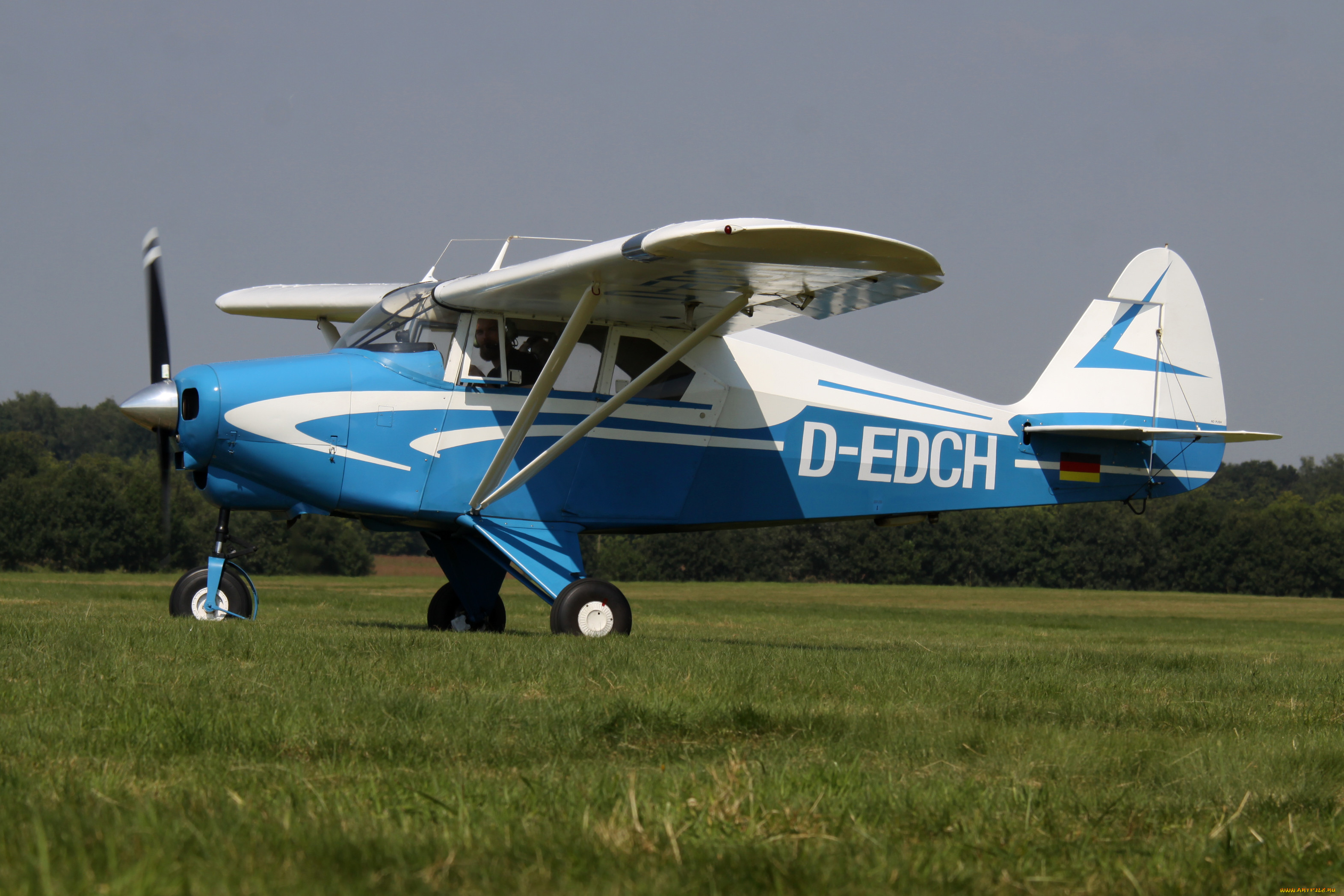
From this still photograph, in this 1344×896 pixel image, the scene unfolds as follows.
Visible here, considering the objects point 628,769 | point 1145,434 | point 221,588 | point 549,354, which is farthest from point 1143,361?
point 628,769

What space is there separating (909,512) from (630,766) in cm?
920

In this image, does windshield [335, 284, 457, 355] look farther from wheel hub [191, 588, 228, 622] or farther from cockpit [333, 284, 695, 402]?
wheel hub [191, 588, 228, 622]

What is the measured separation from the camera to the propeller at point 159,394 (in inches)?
399

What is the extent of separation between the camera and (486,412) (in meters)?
11.0

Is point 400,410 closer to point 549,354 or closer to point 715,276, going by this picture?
point 549,354

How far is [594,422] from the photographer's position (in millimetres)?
10836

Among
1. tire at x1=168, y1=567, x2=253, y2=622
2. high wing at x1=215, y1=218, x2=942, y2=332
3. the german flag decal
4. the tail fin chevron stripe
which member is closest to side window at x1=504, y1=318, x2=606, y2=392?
high wing at x1=215, y1=218, x2=942, y2=332

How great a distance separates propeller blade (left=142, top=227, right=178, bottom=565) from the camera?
10.8 m

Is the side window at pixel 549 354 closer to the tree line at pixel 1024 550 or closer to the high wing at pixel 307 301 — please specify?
the high wing at pixel 307 301

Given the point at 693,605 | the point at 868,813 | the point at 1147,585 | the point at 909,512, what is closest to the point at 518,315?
the point at 909,512

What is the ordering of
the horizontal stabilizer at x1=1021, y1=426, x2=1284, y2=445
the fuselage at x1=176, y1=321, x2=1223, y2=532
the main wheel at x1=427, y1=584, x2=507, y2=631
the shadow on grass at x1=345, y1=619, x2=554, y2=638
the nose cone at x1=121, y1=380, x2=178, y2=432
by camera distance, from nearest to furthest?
the shadow on grass at x1=345, y1=619, x2=554, y2=638 → the nose cone at x1=121, y1=380, x2=178, y2=432 → the fuselage at x1=176, y1=321, x2=1223, y2=532 → the main wheel at x1=427, y1=584, x2=507, y2=631 → the horizontal stabilizer at x1=1021, y1=426, x2=1284, y2=445

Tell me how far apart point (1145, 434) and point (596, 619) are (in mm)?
6942

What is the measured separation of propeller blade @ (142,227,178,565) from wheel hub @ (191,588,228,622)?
526 millimetres

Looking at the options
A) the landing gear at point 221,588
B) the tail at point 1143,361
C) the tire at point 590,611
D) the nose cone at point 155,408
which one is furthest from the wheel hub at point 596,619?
the tail at point 1143,361
